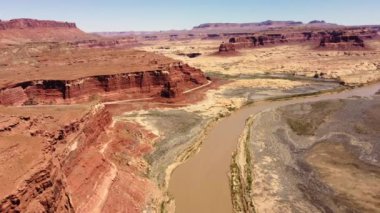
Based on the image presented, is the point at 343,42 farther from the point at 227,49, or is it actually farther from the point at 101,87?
the point at 101,87

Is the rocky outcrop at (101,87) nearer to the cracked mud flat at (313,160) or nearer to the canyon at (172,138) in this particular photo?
the canyon at (172,138)

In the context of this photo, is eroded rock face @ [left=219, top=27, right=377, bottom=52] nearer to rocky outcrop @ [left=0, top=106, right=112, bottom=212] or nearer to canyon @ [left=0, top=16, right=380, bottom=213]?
canyon @ [left=0, top=16, right=380, bottom=213]

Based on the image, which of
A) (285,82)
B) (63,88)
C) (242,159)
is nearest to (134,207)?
(242,159)

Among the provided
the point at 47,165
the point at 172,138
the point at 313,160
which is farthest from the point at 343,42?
the point at 47,165

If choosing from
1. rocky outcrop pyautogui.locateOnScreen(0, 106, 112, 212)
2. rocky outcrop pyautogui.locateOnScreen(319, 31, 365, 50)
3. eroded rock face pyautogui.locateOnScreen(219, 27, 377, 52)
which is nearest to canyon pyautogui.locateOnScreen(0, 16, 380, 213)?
rocky outcrop pyautogui.locateOnScreen(0, 106, 112, 212)

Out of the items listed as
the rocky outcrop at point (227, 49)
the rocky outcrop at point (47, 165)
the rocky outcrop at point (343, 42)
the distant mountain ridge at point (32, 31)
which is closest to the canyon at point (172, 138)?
the rocky outcrop at point (47, 165)

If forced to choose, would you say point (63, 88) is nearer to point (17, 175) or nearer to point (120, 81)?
point (120, 81)
